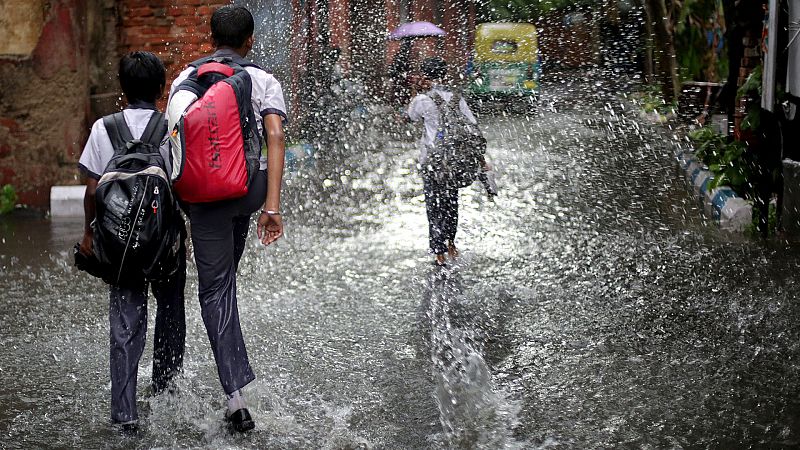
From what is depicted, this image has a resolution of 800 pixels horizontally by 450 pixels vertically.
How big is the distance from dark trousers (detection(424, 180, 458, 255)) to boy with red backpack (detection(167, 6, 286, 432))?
9.12 feet

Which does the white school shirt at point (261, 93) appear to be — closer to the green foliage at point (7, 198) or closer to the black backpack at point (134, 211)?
the black backpack at point (134, 211)

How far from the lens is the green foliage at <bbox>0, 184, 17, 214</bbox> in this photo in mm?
9672

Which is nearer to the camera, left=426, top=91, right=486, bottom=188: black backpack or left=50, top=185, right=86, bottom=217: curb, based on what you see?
left=426, top=91, right=486, bottom=188: black backpack

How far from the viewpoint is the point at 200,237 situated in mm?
4004

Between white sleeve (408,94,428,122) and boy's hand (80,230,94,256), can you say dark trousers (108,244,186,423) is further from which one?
white sleeve (408,94,428,122)

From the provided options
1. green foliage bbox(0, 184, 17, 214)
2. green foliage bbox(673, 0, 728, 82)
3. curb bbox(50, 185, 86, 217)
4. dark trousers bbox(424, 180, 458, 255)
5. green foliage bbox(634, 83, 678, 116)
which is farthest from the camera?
green foliage bbox(673, 0, 728, 82)

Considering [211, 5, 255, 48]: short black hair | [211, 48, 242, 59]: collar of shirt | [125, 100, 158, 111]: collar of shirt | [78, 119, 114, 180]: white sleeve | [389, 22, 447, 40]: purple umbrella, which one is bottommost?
[78, 119, 114, 180]: white sleeve

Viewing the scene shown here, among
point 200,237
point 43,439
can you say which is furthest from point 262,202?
point 43,439

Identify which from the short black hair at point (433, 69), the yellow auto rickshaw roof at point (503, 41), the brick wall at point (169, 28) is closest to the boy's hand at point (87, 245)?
the short black hair at point (433, 69)

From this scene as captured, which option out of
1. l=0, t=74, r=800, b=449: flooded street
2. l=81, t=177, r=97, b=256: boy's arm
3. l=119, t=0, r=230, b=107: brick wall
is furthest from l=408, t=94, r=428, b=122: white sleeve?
l=119, t=0, r=230, b=107: brick wall

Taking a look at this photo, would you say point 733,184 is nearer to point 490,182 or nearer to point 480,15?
point 490,182

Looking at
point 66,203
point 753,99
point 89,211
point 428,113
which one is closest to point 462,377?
point 89,211

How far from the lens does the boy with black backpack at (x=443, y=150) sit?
6.76 metres

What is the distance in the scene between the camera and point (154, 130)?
13.2 ft
